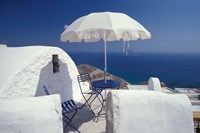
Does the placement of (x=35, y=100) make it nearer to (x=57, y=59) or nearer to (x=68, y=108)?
(x=68, y=108)

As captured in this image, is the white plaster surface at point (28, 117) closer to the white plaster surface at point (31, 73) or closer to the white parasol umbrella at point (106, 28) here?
the white plaster surface at point (31, 73)

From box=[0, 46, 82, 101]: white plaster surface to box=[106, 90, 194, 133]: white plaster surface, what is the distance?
2.51 meters

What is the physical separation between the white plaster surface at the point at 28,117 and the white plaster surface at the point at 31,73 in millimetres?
1359

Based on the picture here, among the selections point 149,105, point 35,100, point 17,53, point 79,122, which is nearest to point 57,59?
point 17,53

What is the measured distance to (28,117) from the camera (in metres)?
2.86

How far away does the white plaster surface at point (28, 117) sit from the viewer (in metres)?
2.85

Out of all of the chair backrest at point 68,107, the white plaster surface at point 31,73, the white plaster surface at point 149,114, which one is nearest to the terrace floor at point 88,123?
the chair backrest at point 68,107

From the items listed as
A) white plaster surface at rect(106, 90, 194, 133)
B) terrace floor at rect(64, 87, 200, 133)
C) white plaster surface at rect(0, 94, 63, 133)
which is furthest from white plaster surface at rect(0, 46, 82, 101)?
white plaster surface at rect(106, 90, 194, 133)

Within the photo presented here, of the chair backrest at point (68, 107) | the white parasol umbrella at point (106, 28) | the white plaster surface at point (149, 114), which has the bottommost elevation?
the chair backrest at point (68, 107)

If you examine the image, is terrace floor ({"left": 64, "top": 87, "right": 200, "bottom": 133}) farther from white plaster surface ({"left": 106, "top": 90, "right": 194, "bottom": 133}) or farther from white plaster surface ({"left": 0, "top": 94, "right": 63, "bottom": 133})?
white plaster surface ({"left": 0, "top": 94, "right": 63, "bottom": 133})

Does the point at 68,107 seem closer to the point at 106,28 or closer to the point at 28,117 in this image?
the point at 28,117

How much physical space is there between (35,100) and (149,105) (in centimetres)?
186

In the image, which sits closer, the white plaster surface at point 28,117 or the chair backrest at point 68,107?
the white plaster surface at point 28,117

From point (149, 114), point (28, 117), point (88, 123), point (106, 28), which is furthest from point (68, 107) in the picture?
point (149, 114)
